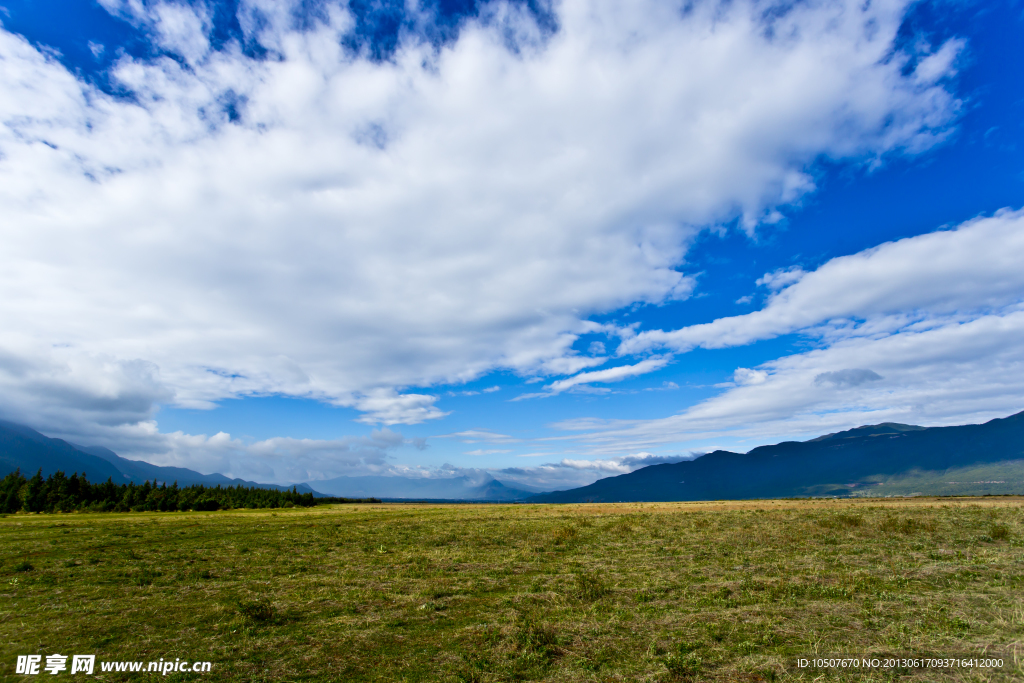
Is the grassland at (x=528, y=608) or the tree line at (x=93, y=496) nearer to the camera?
the grassland at (x=528, y=608)

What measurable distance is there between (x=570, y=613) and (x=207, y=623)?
35.8 feet

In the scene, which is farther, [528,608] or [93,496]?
[93,496]

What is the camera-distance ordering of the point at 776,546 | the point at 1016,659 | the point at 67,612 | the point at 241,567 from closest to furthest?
the point at 1016,659 → the point at 67,612 → the point at 241,567 → the point at 776,546

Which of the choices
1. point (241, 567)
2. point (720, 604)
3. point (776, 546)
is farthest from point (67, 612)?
point (776, 546)

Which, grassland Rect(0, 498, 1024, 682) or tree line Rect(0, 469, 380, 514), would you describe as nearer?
grassland Rect(0, 498, 1024, 682)

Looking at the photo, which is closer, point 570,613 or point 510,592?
point 570,613

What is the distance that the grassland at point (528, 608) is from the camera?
974 centimetres

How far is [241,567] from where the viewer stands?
70.9 feet

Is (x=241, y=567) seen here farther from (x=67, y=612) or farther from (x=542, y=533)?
(x=542, y=533)

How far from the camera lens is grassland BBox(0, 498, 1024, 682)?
384 inches

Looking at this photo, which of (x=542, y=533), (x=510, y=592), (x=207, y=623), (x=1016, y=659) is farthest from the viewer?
(x=542, y=533)

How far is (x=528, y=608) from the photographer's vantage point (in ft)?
46.2

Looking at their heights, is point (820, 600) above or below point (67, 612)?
below

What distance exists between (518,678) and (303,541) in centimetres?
2830
